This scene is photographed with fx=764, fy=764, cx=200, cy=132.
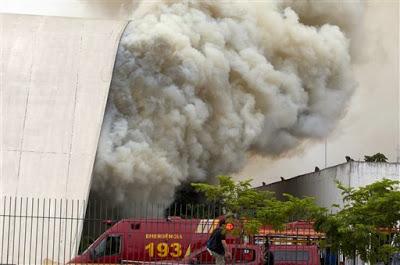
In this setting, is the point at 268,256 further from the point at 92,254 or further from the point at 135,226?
the point at 92,254

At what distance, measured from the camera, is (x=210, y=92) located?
32.8 m

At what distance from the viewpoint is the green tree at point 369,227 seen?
13469 mm

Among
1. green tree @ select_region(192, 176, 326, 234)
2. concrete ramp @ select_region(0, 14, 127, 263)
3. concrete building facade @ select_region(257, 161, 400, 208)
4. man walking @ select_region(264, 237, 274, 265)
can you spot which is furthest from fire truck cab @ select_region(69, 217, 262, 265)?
concrete building facade @ select_region(257, 161, 400, 208)

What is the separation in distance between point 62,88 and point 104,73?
1779 millimetres

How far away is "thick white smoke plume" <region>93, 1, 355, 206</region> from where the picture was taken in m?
31.1

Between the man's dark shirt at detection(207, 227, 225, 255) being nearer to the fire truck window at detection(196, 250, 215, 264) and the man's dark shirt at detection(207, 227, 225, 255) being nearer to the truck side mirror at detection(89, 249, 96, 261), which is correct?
the fire truck window at detection(196, 250, 215, 264)

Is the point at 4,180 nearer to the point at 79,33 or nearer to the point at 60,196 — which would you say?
the point at 60,196

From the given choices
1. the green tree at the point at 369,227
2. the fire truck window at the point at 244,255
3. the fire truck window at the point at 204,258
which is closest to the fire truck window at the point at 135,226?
the fire truck window at the point at 204,258

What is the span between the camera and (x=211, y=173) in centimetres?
3456

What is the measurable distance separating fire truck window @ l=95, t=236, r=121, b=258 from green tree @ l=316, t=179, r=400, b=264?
6596 millimetres

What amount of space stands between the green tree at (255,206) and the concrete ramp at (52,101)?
43.9ft

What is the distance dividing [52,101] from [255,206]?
1700 cm

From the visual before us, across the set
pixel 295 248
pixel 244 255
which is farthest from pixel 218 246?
pixel 295 248

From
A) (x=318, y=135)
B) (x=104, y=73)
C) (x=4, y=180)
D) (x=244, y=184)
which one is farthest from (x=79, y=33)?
(x=244, y=184)
